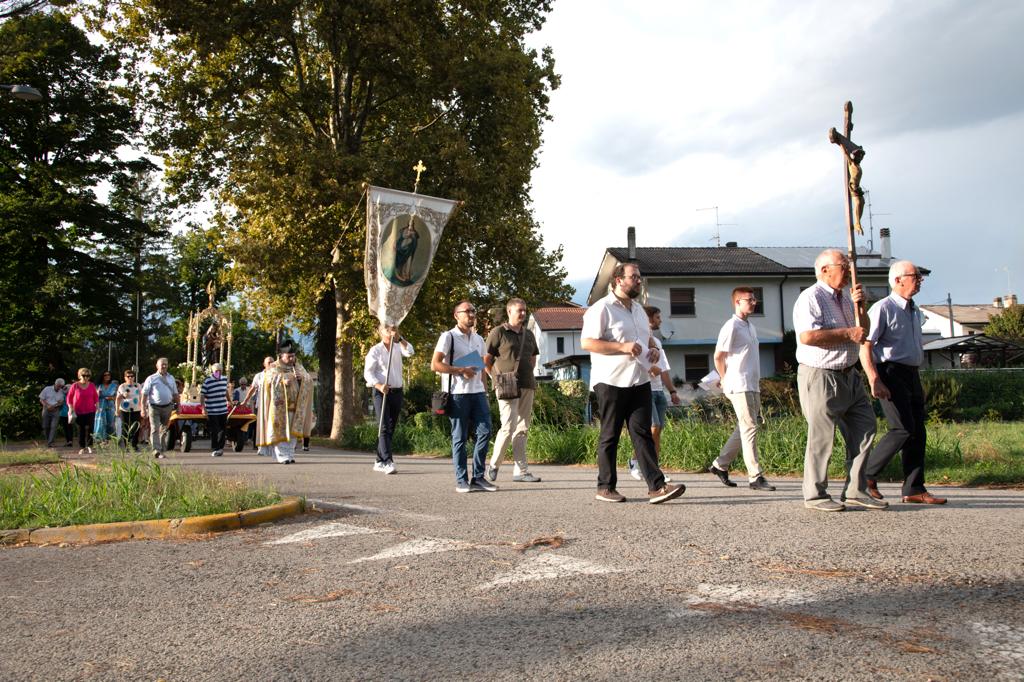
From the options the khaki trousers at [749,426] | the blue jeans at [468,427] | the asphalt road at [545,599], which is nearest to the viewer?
the asphalt road at [545,599]

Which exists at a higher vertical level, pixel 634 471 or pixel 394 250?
pixel 394 250

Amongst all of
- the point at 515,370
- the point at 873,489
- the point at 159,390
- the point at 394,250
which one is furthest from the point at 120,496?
the point at 159,390

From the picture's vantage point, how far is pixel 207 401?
1919cm

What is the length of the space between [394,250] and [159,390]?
23.3 feet

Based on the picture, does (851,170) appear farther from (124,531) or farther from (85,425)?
(85,425)

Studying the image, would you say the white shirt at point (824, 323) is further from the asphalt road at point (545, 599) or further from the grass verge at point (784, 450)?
the grass verge at point (784, 450)

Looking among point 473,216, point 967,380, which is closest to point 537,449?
point 473,216

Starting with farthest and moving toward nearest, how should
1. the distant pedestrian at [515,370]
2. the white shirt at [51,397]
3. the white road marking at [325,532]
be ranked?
the white shirt at [51,397] → the distant pedestrian at [515,370] → the white road marking at [325,532]

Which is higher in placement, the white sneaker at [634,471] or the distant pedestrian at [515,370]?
the distant pedestrian at [515,370]

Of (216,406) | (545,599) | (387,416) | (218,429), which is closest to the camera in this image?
(545,599)

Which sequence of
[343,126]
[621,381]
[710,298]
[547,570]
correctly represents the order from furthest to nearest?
[710,298]
[343,126]
[621,381]
[547,570]

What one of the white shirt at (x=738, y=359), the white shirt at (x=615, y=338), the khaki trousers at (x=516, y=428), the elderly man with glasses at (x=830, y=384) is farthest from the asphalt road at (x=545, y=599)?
the khaki trousers at (x=516, y=428)

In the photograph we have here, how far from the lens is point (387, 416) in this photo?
12227 millimetres

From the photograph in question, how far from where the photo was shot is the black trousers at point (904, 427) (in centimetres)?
696
